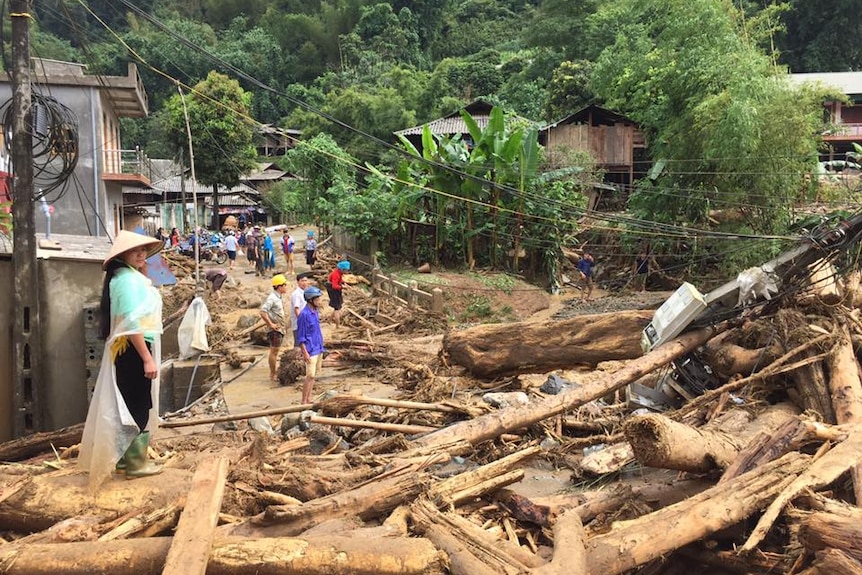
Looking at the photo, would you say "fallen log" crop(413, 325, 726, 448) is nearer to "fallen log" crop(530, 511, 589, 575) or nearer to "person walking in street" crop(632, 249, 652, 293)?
"fallen log" crop(530, 511, 589, 575)

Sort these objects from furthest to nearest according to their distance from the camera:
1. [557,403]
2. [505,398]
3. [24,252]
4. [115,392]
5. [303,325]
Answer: [303,325] → [24,252] → [505,398] → [557,403] → [115,392]

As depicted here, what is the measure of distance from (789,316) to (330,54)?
58.5 meters

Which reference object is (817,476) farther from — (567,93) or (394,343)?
(567,93)

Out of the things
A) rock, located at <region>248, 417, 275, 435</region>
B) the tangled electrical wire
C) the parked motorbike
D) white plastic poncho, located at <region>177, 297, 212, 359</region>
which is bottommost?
rock, located at <region>248, 417, 275, 435</region>

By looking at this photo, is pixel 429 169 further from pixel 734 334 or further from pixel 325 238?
pixel 734 334

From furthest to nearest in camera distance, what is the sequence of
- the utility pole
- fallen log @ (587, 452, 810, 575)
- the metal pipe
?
the metal pipe, the utility pole, fallen log @ (587, 452, 810, 575)

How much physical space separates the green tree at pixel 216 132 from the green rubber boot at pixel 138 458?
92.0 feet

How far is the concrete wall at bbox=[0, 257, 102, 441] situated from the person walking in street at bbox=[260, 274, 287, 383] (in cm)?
251

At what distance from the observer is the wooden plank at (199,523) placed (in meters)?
2.88

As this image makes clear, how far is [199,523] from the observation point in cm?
321

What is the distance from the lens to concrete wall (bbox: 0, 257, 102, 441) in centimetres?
785

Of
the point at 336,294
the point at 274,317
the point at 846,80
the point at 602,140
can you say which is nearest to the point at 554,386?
the point at 274,317

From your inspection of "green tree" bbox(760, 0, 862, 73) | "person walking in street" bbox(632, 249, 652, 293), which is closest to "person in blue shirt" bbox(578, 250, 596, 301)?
"person walking in street" bbox(632, 249, 652, 293)

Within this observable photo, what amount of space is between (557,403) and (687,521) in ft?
7.25
